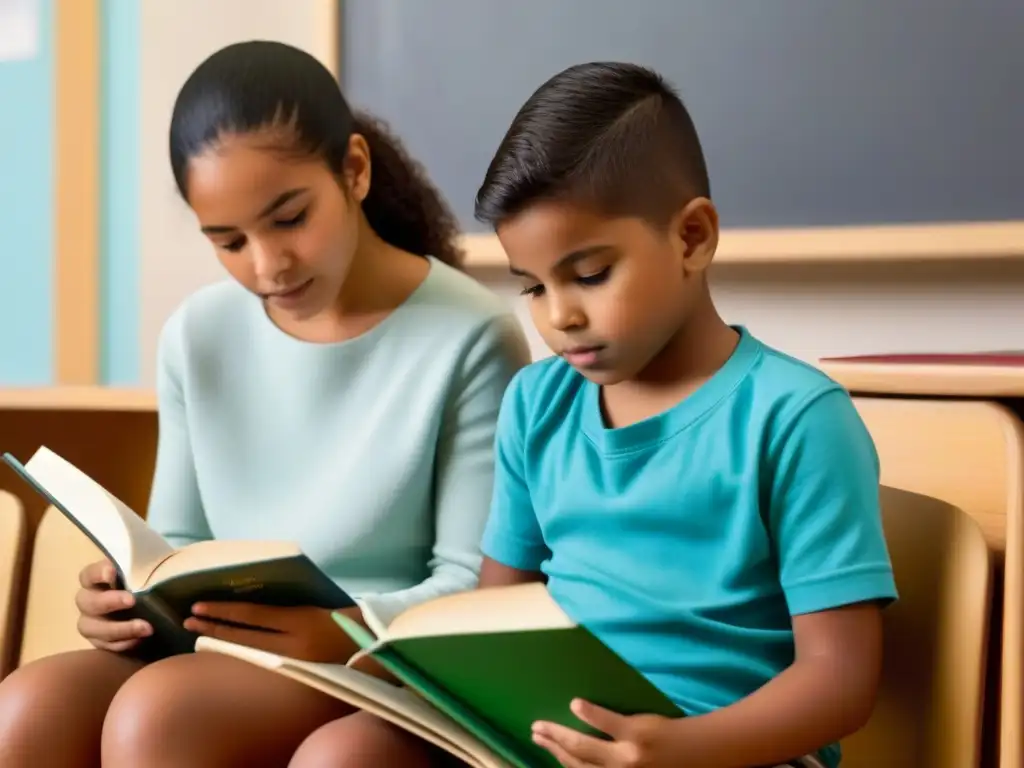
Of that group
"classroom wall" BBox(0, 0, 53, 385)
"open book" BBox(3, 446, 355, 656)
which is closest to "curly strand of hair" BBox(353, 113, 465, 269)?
"open book" BBox(3, 446, 355, 656)

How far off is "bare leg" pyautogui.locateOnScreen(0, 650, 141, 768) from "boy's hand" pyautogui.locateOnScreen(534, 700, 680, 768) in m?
0.39

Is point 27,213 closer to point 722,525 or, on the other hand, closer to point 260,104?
point 260,104

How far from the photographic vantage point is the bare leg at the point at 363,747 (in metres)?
0.77

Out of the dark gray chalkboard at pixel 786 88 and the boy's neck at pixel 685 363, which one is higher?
the dark gray chalkboard at pixel 786 88

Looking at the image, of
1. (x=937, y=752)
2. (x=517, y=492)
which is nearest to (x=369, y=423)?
(x=517, y=492)

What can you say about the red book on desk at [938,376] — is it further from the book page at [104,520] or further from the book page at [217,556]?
the book page at [104,520]

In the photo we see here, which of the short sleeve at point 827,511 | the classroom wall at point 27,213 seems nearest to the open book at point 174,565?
the short sleeve at point 827,511

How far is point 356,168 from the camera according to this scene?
1.07m

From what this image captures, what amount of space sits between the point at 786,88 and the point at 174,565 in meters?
0.92

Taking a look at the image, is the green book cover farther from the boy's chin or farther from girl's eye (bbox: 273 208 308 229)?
girl's eye (bbox: 273 208 308 229)

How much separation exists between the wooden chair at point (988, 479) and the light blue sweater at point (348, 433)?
Answer: 0.35 meters

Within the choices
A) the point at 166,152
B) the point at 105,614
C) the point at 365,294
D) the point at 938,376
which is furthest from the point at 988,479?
the point at 166,152

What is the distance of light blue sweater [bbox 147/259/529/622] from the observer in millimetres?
1087

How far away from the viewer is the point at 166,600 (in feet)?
2.86
